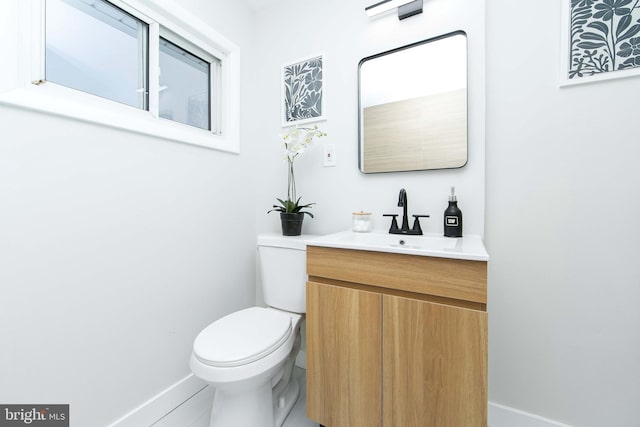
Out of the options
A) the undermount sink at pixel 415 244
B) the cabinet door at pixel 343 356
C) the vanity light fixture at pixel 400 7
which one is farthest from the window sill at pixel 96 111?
the vanity light fixture at pixel 400 7

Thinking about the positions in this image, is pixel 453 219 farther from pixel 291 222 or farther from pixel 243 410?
pixel 243 410

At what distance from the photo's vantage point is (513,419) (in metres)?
1.16

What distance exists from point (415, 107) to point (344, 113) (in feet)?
1.28

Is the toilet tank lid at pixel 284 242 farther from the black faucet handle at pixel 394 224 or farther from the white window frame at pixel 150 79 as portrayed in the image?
the white window frame at pixel 150 79

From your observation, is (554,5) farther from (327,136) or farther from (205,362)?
(205,362)

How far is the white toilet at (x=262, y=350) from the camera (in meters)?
0.95

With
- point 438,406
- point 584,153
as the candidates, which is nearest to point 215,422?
point 438,406

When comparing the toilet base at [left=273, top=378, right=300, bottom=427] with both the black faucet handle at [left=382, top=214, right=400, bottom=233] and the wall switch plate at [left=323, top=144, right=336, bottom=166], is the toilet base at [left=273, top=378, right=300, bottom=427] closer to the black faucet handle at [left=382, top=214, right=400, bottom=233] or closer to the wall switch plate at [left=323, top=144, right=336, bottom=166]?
the black faucet handle at [left=382, top=214, right=400, bottom=233]

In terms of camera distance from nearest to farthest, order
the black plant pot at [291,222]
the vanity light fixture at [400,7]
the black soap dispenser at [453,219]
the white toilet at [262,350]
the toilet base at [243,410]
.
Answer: the white toilet at [262,350]
the toilet base at [243,410]
the black soap dispenser at [453,219]
the vanity light fixture at [400,7]
the black plant pot at [291,222]

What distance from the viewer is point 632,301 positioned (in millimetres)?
994

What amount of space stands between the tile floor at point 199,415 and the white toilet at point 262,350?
5 centimetres

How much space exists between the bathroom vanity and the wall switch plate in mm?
627

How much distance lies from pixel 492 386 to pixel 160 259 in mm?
1660

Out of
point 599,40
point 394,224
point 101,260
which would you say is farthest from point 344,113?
point 101,260
